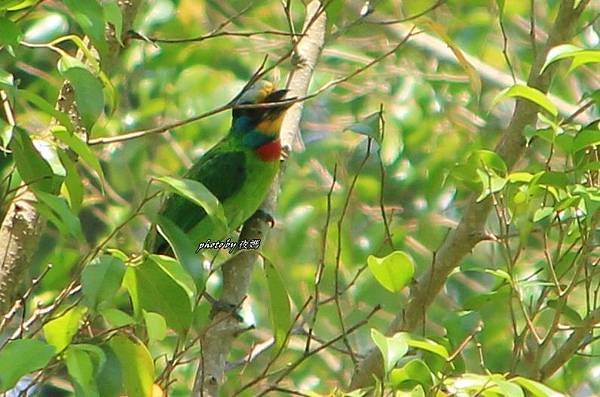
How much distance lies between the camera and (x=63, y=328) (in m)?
1.45

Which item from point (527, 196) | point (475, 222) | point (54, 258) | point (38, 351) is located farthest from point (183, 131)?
point (38, 351)

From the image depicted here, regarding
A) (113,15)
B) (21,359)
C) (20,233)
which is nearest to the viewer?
(21,359)

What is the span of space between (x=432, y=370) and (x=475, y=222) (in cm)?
46

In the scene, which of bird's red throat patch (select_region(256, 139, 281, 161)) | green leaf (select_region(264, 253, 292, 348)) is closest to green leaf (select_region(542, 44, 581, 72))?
green leaf (select_region(264, 253, 292, 348))

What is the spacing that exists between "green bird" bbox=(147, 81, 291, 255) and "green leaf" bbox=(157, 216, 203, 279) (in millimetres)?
1019

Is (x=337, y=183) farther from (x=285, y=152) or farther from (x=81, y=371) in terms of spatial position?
(x=81, y=371)

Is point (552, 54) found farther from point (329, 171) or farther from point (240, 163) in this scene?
point (329, 171)

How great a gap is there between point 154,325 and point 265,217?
1102 mm

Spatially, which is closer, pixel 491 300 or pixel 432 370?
pixel 432 370

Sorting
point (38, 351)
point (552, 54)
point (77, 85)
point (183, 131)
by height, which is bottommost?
point (38, 351)

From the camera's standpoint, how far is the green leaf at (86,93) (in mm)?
1515

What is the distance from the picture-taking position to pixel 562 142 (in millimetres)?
1709

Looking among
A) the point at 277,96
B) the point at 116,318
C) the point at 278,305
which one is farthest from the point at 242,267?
the point at 116,318

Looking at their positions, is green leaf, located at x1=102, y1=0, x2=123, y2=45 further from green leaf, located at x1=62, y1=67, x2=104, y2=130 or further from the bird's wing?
the bird's wing
